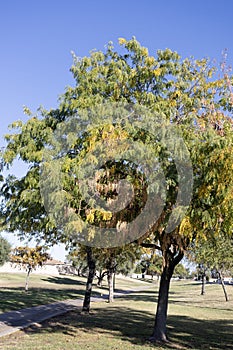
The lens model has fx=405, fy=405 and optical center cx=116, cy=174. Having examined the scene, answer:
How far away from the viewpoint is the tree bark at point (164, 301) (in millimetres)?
15773

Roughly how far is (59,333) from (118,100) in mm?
10313

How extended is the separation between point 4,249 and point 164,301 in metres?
52.5

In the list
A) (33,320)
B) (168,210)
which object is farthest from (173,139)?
(33,320)

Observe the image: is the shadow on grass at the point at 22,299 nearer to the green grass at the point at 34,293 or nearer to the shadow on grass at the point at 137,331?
the green grass at the point at 34,293

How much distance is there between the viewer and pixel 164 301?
1617 cm

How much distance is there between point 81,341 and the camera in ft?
49.3

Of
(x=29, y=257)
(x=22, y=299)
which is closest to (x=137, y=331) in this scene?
(x=22, y=299)

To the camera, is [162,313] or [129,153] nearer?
[129,153]

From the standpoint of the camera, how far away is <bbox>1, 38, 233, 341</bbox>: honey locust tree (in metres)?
10.3

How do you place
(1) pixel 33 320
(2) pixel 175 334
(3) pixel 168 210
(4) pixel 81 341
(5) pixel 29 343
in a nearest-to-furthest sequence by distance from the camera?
1. (3) pixel 168 210
2. (5) pixel 29 343
3. (4) pixel 81 341
4. (2) pixel 175 334
5. (1) pixel 33 320

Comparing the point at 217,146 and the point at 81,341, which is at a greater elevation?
the point at 217,146

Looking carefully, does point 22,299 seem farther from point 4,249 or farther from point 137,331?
point 4,249

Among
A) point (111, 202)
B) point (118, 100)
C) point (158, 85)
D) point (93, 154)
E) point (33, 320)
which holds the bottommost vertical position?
point (33, 320)

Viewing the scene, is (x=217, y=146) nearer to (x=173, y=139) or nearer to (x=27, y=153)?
(x=173, y=139)
